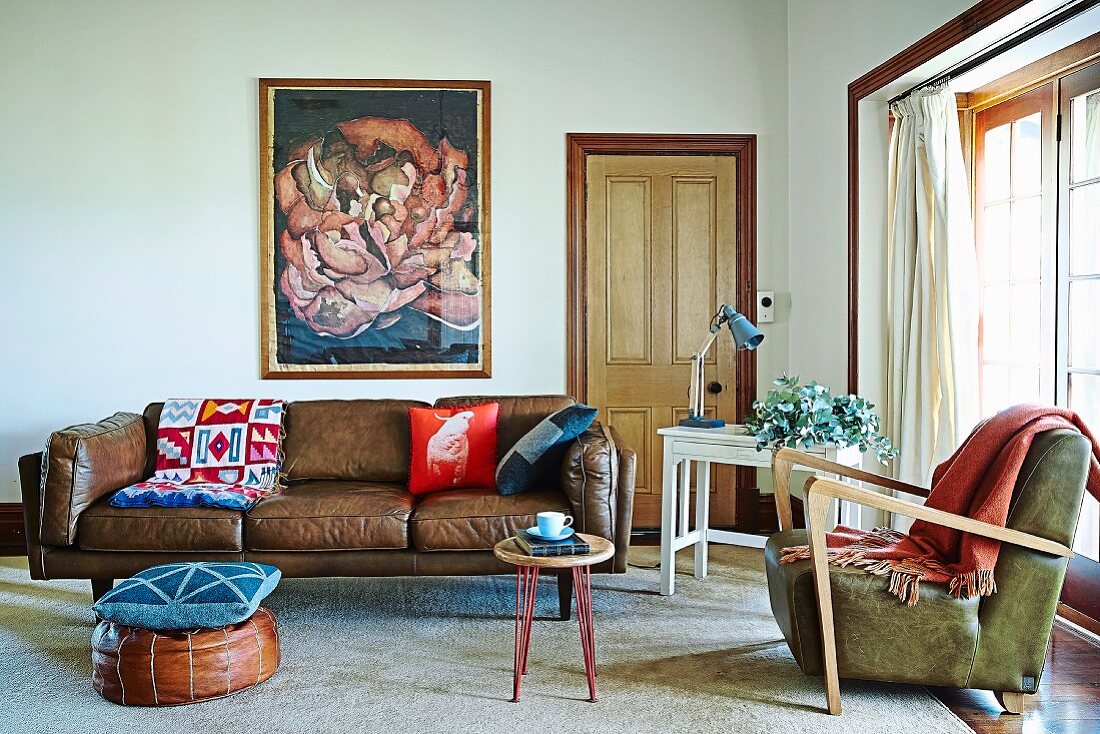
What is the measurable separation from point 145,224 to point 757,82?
334 cm

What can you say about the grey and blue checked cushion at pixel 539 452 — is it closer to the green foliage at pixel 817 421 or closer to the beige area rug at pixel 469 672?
the beige area rug at pixel 469 672

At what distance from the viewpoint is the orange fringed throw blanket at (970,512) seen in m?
2.88

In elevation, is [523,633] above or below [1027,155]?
below

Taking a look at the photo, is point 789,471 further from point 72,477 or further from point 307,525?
point 72,477

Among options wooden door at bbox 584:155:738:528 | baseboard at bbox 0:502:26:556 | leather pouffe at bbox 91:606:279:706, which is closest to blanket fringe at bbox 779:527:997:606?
leather pouffe at bbox 91:606:279:706

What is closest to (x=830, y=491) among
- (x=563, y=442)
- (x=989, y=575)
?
(x=989, y=575)

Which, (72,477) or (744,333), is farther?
(744,333)

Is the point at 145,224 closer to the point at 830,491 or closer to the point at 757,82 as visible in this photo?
the point at 757,82

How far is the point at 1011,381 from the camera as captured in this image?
4238 mm

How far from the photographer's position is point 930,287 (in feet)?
14.1

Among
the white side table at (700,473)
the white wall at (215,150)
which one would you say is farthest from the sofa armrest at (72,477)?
the white side table at (700,473)

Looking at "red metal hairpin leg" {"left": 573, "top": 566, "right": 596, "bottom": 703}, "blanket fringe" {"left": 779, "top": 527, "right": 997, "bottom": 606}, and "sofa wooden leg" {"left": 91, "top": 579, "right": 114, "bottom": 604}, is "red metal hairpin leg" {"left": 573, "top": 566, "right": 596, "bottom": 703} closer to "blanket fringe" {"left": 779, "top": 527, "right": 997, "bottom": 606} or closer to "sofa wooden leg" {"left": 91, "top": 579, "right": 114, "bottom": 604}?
"blanket fringe" {"left": 779, "top": 527, "right": 997, "bottom": 606}

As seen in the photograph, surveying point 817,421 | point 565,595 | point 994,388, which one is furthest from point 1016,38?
point 565,595

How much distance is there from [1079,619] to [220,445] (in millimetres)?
3478
